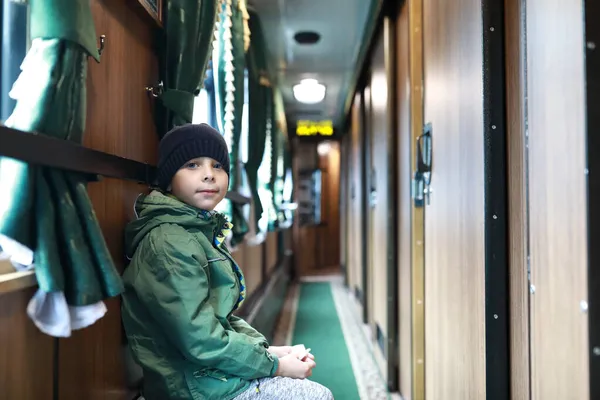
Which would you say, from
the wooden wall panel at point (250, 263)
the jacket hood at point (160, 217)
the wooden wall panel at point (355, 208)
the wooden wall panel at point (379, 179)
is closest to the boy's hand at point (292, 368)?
the jacket hood at point (160, 217)

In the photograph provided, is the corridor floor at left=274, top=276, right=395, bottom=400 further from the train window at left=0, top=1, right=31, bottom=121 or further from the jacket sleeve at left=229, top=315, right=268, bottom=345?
the train window at left=0, top=1, right=31, bottom=121

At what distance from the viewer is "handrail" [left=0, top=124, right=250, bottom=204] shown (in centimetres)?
76

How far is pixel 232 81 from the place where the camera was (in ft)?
8.22

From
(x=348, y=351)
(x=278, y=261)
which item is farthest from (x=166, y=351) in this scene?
(x=278, y=261)

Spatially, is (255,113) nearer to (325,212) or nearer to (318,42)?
(318,42)

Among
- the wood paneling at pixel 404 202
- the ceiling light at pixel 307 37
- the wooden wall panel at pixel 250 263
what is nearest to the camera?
the wood paneling at pixel 404 202

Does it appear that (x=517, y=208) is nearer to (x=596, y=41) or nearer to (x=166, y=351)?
(x=596, y=41)

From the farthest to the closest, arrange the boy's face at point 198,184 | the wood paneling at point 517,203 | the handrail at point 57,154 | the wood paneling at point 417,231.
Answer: the wood paneling at point 417,231, the boy's face at point 198,184, the wood paneling at point 517,203, the handrail at point 57,154

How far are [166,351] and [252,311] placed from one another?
6.84 feet

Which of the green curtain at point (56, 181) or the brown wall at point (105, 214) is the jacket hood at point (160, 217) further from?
the green curtain at point (56, 181)

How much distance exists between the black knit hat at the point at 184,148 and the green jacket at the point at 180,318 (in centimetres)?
11

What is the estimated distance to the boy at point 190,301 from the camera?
1.07m

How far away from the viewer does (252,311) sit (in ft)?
10.5

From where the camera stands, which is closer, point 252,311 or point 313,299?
point 252,311
